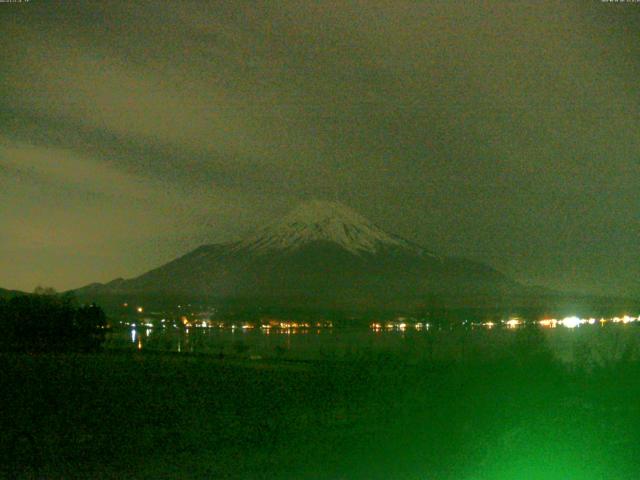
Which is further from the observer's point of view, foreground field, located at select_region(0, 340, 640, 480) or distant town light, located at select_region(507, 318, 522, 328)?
distant town light, located at select_region(507, 318, 522, 328)

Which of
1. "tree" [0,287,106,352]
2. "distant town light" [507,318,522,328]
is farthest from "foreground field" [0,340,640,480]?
"distant town light" [507,318,522,328]

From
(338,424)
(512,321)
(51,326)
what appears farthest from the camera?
(512,321)

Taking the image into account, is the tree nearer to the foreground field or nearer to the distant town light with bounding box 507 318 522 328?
the foreground field

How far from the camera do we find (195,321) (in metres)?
117

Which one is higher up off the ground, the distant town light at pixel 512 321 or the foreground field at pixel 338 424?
the distant town light at pixel 512 321

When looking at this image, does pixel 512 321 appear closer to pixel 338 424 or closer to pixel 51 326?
pixel 51 326

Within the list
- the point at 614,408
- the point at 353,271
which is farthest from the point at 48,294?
the point at 353,271

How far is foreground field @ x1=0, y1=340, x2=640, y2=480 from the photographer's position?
1193cm

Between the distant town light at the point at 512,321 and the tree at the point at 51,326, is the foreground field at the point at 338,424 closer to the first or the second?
the tree at the point at 51,326

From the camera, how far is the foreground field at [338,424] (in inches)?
470

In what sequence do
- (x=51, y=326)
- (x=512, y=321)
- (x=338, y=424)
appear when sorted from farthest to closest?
(x=512, y=321) < (x=51, y=326) < (x=338, y=424)

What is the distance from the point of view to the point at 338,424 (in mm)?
16094

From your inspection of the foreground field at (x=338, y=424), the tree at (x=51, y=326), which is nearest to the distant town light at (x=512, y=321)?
the tree at (x=51, y=326)

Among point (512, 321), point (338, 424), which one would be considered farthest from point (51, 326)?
point (512, 321)
